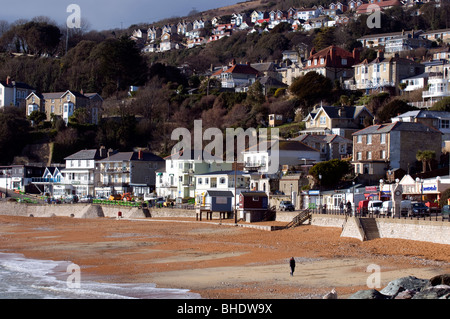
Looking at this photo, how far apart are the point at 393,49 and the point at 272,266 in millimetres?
90313

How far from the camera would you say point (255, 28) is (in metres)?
162

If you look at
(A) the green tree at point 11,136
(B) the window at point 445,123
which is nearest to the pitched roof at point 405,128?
(B) the window at point 445,123

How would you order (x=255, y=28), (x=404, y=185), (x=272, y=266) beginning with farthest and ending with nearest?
(x=255, y=28) < (x=404, y=185) < (x=272, y=266)

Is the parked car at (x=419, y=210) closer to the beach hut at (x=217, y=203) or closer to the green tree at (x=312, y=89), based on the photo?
the beach hut at (x=217, y=203)

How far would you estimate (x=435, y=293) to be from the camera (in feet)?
62.1

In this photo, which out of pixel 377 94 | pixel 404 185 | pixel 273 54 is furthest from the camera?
pixel 273 54

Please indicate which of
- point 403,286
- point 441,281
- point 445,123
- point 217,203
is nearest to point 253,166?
point 217,203

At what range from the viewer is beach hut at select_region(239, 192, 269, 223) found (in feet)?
158

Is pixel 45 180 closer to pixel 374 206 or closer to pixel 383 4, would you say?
pixel 374 206

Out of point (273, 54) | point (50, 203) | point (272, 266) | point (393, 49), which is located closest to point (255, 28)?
point (273, 54)

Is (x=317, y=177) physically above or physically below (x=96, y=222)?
above

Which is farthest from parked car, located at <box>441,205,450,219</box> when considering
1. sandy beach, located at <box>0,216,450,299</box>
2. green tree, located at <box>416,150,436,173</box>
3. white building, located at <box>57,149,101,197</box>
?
white building, located at <box>57,149,101,197</box>

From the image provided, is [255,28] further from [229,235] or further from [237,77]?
[229,235]

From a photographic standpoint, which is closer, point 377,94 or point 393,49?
point 377,94
